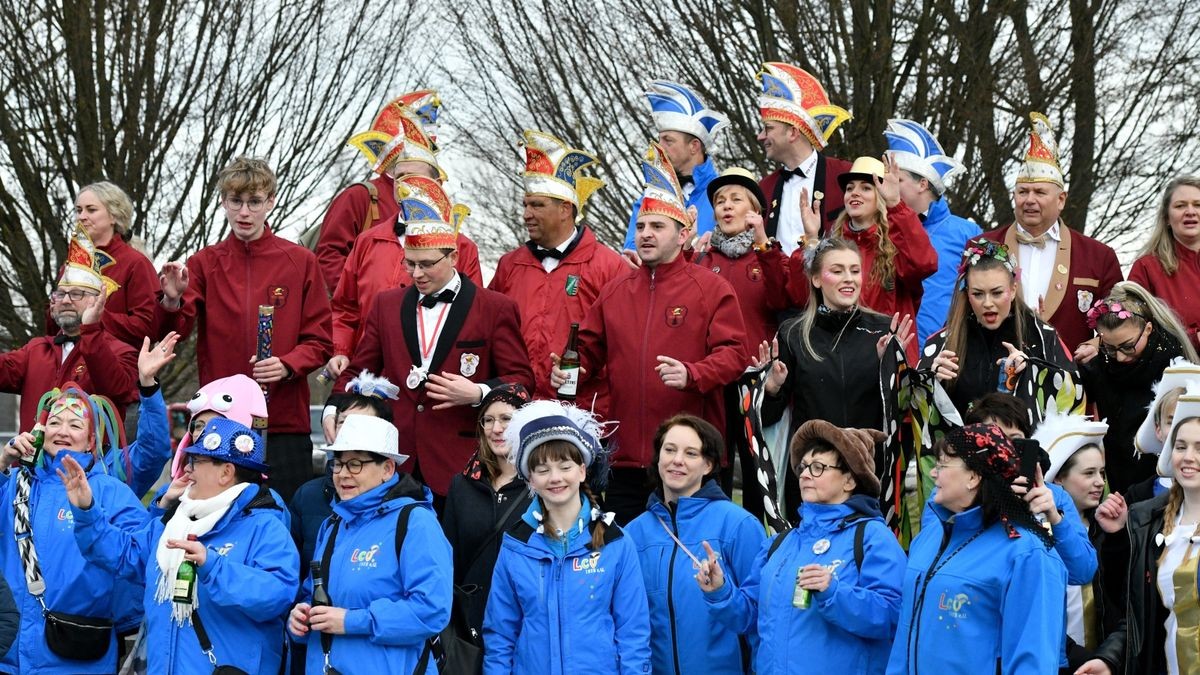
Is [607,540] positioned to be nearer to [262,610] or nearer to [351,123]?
[262,610]

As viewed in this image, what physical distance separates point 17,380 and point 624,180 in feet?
18.6

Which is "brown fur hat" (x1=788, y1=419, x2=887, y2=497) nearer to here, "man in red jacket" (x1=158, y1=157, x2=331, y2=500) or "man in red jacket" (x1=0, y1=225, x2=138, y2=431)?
"man in red jacket" (x1=158, y1=157, x2=331, y2=500)

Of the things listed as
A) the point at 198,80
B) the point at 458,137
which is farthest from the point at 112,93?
the point at 458,137

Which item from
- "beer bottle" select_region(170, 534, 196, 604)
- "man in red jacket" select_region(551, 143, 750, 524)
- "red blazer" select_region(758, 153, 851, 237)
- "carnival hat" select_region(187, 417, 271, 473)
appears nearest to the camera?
"beer bottle" select_region(170, 534, 196, 604)

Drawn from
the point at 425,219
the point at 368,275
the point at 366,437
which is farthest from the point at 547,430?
the point at 368,275

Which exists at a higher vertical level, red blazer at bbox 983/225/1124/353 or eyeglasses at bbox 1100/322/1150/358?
red blazer at bbox 983/225/1124/353

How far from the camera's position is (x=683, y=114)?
10.3m

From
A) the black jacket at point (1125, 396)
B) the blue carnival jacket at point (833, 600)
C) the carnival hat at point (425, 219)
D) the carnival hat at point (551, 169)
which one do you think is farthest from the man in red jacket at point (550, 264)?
the black jacket at point (1125, 396)

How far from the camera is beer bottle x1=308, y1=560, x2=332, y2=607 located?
6.88 m

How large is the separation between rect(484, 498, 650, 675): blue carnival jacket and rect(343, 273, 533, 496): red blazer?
143 cm

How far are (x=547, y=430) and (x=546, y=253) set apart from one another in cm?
237

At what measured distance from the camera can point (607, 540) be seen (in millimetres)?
7027

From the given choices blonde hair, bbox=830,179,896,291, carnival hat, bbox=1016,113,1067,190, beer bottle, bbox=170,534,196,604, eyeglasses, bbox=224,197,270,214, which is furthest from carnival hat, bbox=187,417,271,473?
carnival hat, bbox=1016,113,1067,190

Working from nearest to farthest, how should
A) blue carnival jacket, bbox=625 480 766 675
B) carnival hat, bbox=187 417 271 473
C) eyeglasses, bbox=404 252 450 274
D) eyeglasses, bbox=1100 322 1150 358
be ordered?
1. blue carnival jacket, bbox=625 480 766 675
2. carnival hat, bbox=187 417 271 473
3. eyeglasses, bbox=1100 322 1150 358
4. eyeglasses, bbox=404 252 450 274
